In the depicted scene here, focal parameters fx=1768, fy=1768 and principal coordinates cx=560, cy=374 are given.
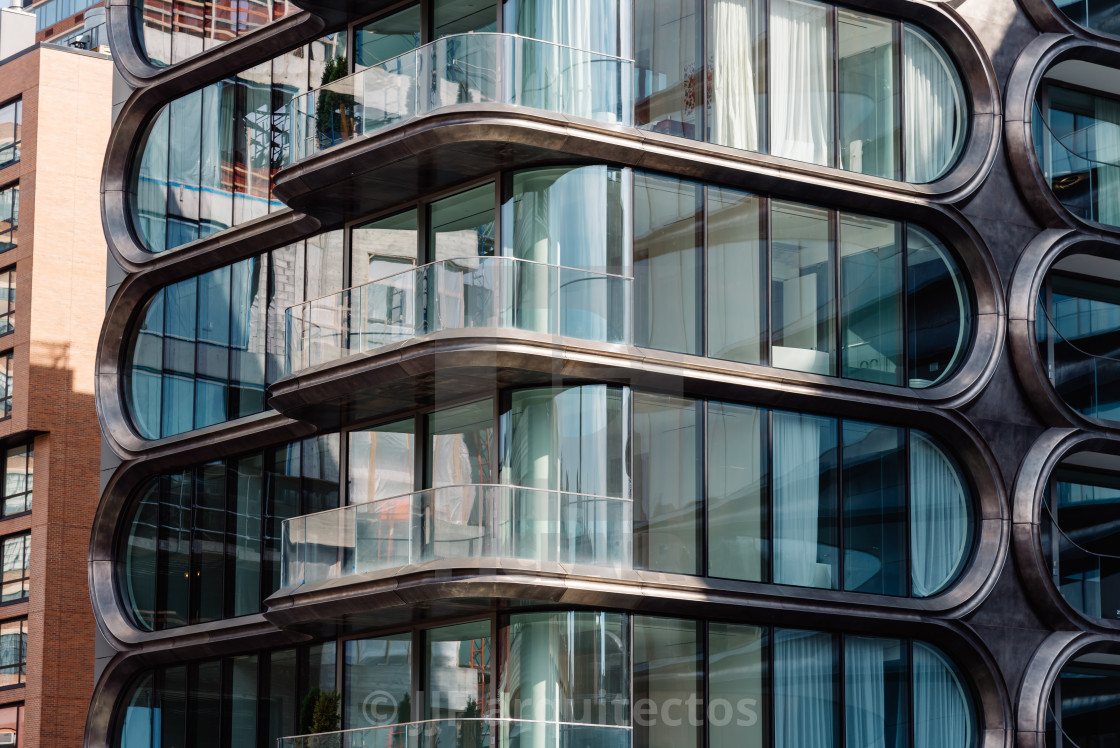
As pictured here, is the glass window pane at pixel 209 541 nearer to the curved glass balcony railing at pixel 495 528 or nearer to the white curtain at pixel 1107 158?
the curved glass balcony railing at pixel 495 528

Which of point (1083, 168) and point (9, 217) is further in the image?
point (9, 217)

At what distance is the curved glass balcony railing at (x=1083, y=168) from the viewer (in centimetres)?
3106

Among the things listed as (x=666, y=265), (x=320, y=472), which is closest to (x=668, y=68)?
(x=666, y=265)

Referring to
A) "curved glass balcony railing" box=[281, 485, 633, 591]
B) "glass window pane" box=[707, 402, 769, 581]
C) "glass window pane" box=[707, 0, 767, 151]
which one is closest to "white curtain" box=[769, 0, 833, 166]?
"glass window pane" box=[707, 0, 767, 151]

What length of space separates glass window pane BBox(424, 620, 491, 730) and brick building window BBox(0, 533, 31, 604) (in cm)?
2174

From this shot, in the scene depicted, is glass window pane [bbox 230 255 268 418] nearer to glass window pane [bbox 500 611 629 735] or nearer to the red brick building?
glass window pane [bbox 500 611 629 735]

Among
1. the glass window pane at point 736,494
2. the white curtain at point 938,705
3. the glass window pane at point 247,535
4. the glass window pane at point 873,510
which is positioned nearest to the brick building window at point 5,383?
the glass window pane at point 247,535

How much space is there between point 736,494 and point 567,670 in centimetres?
405

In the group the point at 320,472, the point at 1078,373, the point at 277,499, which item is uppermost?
the point at 1078,373

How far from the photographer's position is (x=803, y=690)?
1056 inches

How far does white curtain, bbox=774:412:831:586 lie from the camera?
27.1 metres

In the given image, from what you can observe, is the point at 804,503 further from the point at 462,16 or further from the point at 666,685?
the point at 462,16

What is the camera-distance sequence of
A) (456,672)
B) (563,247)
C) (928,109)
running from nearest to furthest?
(456,672)
(563,247)
(928,109)

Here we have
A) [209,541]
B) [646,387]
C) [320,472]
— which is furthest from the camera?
[209,541]
